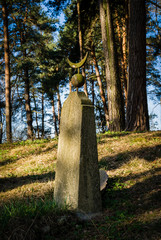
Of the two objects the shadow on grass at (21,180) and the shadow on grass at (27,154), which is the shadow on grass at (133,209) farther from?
the shadow on grass at (27,154)

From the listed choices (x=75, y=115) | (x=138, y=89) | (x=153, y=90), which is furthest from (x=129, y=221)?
(x=153, y=90)

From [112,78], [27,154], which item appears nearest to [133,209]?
[27,154]

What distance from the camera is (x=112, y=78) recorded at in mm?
9008

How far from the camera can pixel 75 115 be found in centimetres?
342

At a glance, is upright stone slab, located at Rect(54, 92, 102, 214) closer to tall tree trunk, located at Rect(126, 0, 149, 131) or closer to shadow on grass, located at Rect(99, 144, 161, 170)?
shadow on grass, located at Rect(99, 144, 161, 170)

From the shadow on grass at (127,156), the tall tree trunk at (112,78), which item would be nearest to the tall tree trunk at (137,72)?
the tall tree trunk at (112,78)

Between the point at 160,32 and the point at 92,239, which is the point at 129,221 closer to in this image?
the point at 92,239

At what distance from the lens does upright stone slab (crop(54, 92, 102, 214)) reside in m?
3.17

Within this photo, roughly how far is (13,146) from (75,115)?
21.9 feet

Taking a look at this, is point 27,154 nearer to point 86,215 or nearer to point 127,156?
point 127,156

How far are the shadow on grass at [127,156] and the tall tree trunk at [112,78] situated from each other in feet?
10.7

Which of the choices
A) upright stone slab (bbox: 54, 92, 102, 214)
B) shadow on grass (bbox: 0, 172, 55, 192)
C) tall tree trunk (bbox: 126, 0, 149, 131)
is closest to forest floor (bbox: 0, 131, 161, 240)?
shadow on grass (bbox: 0, 172, 55, 192)

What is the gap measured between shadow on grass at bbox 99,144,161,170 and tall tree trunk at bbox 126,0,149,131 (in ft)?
8.26

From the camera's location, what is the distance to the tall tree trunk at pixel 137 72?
8.00 meters
